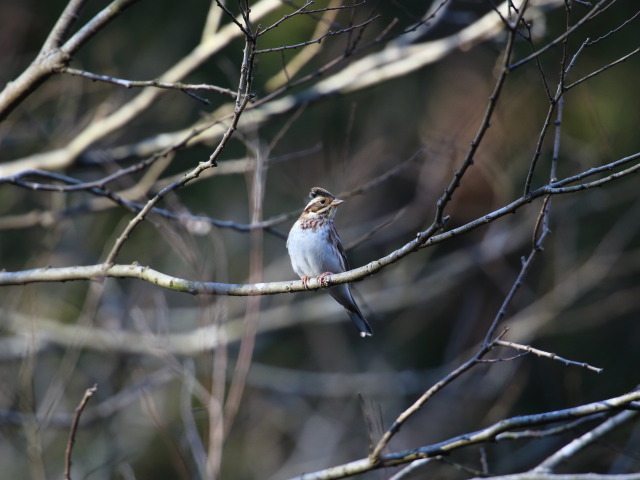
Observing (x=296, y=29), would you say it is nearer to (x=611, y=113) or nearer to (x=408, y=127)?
(x=408, y=127)

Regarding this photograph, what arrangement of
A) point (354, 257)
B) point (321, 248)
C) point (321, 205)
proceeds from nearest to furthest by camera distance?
point (321, 248), point (321, 205), point (354, 257)

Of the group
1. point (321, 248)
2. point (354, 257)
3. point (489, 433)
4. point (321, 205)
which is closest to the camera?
point (489, 433)

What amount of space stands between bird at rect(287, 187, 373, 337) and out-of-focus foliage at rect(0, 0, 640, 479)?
1.17 meters

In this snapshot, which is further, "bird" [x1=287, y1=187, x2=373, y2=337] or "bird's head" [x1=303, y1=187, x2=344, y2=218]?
"bird's head" [x1=303, y1=187, x2=344, y2=218]

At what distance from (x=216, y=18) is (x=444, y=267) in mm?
5048

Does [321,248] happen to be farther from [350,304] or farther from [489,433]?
[489,433]

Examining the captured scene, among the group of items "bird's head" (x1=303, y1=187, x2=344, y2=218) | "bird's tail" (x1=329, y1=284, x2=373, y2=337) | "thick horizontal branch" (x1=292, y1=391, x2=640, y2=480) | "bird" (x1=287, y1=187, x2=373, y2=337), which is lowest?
"thick horizontal branch" (x1=292, y1=391, x2=640, y2=480)

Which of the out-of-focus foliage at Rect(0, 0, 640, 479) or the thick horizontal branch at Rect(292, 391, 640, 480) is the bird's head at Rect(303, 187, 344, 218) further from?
the thick horizontal branch at Rect(292, 391, 640, 480)

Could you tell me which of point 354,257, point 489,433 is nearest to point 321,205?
point 489,433

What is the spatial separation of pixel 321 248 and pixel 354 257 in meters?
5.25

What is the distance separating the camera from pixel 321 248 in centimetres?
573

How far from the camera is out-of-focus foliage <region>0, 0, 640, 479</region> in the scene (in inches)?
336

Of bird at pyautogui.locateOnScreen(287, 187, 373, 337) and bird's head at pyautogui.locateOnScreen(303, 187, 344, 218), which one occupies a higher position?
bird's head at pyautogui.locateOnScreen(303, 187, 344, 218)

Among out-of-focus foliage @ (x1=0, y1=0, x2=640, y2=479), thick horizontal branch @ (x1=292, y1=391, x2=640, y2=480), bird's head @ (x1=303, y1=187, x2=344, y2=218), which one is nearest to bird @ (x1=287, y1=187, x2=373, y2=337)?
bird's head @ (x1=303, y1=187, x2=344, y2=218)
